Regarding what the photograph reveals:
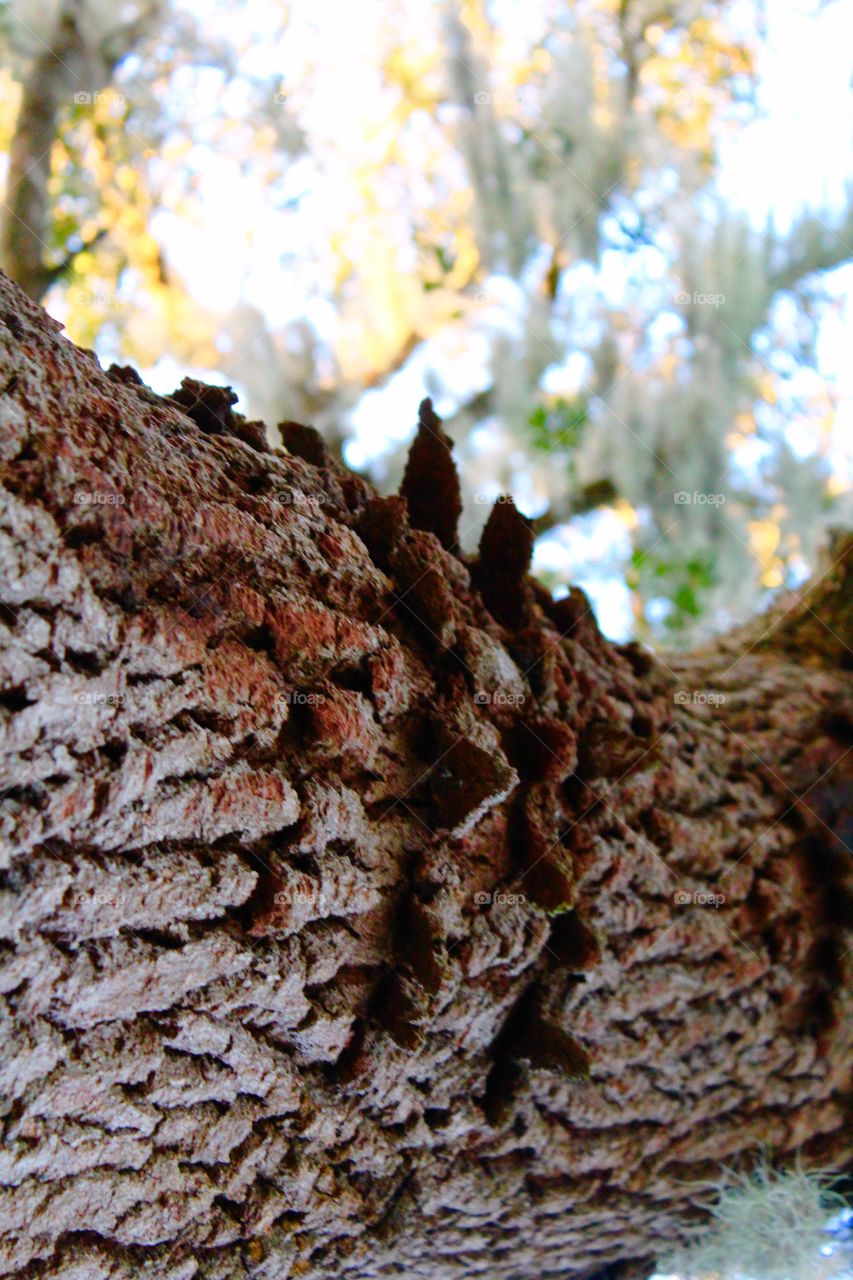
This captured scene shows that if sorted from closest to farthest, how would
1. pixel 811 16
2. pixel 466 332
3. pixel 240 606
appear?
pixel 240 606 → pixel 811 16 → pixel 466 332

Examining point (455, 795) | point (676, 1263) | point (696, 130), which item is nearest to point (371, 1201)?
point (455, 795)

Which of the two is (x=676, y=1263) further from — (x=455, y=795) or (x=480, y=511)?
(x=480, y=511)

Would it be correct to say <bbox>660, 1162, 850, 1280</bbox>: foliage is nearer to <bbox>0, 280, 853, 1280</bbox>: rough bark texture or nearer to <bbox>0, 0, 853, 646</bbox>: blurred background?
<bbox>0, 280, 853, 1280</bbox>: rough bark texture

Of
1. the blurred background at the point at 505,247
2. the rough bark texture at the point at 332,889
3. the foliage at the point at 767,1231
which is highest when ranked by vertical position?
the blurred background at the point at 505,247

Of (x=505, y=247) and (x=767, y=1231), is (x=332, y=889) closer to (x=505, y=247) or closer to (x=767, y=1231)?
(x=767, y=1231)

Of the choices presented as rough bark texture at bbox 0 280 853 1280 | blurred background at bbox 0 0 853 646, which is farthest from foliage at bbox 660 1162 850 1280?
blurred background at bbox 0 0 853 646

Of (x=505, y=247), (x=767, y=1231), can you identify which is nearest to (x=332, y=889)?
(x=767, y=1231)

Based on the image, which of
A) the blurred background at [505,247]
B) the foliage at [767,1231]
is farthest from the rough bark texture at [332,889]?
the blurred background at [505,247]

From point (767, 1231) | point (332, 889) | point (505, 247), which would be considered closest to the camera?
point (332, 889)

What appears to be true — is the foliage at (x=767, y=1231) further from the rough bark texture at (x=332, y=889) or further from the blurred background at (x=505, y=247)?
the blurred background at (x=505, y=247)
